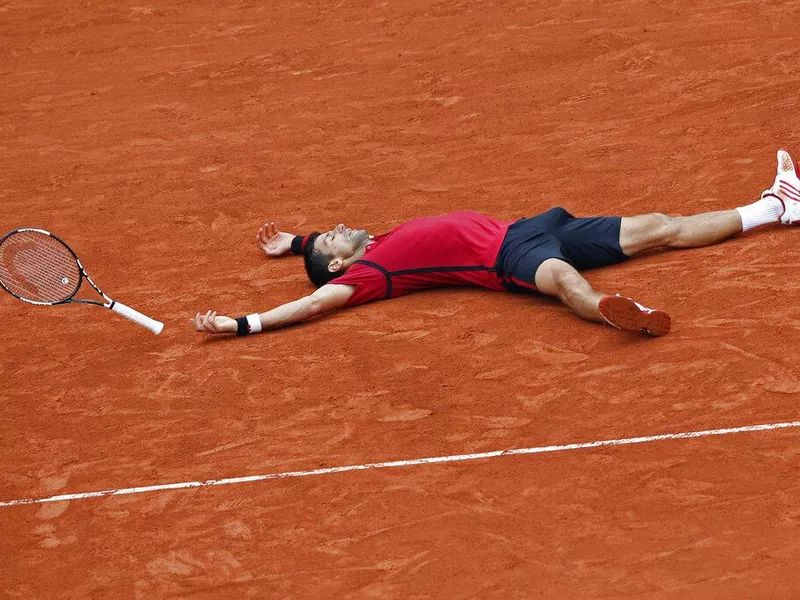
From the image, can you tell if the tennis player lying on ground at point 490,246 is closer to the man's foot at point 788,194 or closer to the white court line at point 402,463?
the man's foot at point 788,194

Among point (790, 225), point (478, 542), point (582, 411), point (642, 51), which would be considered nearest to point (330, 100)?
point (642, 51)

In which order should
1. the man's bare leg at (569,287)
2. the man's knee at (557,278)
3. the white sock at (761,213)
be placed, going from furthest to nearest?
the white sock at (761,213) → the man's knee at (557,278) → the man's bare leg at (569,287)

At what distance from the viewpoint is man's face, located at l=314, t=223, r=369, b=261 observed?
354 inches

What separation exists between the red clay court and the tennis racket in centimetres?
58

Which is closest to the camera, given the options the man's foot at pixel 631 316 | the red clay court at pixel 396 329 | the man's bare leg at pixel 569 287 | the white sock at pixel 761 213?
the red clay court at pixel 396 329

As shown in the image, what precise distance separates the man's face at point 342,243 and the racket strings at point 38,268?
1760mm

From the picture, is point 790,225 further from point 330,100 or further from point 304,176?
point 330,100

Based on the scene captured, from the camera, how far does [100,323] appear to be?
367 inches

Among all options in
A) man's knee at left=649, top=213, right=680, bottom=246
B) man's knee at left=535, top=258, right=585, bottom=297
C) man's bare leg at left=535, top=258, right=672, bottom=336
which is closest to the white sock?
man's knee at left=649, top=213, right=680, bottom=246

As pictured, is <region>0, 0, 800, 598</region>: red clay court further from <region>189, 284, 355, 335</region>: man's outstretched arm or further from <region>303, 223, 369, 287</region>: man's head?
<region>303, 223, 369, 287</region>: man's head

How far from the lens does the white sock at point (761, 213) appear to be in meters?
8.73

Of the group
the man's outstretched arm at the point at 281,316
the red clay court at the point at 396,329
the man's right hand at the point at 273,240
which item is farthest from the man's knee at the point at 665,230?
the man's right hand at the point at 273,240

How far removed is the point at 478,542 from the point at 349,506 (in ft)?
2.68

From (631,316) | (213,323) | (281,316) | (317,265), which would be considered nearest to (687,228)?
(631,316)
